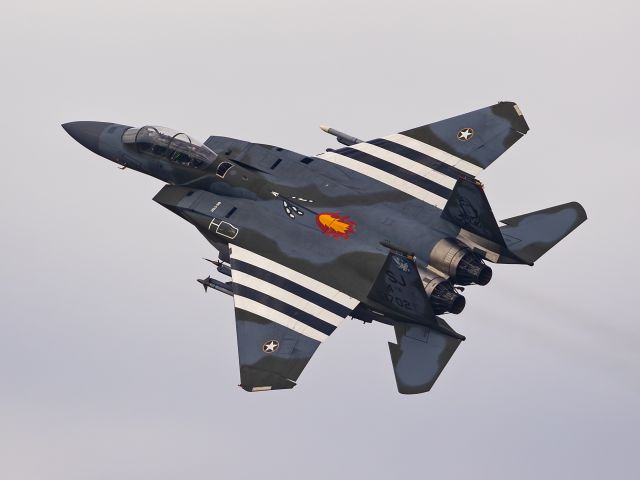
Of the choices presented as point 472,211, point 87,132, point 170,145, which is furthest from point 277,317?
point 87,132

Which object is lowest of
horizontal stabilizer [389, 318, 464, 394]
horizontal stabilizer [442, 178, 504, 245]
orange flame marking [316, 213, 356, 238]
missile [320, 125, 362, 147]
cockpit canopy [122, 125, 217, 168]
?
horizontal stabilizer [389, 318, 464, 394]

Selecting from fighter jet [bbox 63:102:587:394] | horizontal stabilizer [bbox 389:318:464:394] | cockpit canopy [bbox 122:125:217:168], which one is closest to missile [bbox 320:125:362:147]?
fighter jet [bbox 63:102:587:394]

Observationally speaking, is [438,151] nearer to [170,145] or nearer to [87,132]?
[170,145]

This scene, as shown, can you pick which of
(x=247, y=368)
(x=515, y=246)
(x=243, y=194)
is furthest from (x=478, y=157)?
(x=247, y=368)

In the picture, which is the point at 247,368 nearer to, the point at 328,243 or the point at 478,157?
the point at 328,243

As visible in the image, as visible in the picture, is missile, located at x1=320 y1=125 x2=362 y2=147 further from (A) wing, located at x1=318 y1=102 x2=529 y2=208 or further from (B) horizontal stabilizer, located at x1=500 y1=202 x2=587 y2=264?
(B) horizontal stabilizer, located at x1=500 y1=202 x2=587 y2=264

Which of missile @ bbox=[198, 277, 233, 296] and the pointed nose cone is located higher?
the pointed nose cone

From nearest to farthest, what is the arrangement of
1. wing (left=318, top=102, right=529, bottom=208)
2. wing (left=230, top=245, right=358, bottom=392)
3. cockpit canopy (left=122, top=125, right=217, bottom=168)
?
wing (left=230, top=245, right=358, bottom=392)
wing (left=318, top=102, right=529, bottom=208)
cockpit canopy (left=122, top=125, right=217, bottom=168)

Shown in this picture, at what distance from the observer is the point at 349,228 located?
55.8 metres

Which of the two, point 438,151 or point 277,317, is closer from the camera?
point 277,317

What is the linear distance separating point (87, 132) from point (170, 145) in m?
4.07

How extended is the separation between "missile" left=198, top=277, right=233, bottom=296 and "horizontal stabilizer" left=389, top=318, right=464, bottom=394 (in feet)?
19.0

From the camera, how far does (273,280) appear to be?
181 feet

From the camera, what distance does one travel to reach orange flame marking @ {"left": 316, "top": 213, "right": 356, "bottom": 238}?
5569cm
